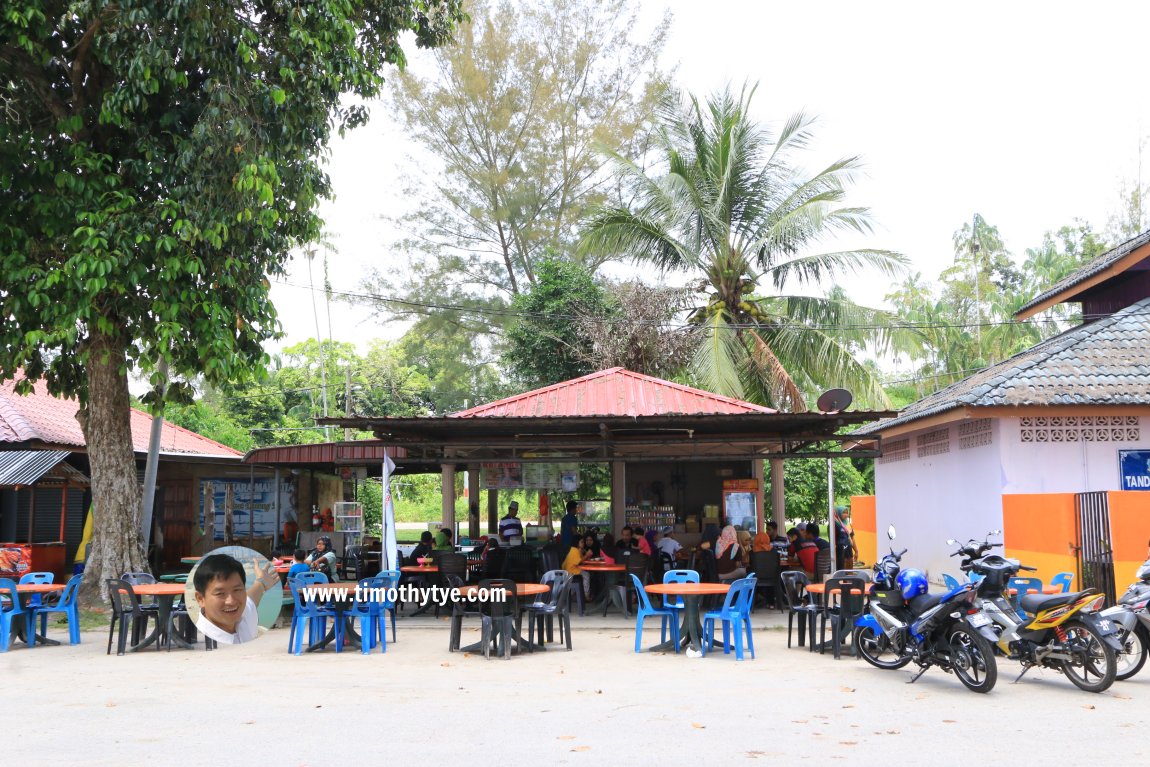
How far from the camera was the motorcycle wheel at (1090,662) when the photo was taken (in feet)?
25.3

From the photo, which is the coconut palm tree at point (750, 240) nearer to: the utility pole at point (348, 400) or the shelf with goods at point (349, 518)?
the shelf with goods at point (349, 518)

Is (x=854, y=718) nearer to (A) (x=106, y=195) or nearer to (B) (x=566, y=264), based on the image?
(A) (x=106, y=195)

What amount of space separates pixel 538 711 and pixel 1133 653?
520cm

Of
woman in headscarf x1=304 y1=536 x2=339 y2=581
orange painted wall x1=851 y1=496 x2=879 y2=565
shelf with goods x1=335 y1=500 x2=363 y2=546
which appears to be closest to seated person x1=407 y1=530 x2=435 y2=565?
woman in headscarf x1=304 y1=536 x2=339 y2=581

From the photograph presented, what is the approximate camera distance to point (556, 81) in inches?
1268

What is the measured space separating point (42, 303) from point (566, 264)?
53.7ft

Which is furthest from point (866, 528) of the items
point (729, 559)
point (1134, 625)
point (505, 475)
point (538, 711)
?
point (538, 711)

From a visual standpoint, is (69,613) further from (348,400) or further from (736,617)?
(348,400)

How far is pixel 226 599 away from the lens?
4637 mm

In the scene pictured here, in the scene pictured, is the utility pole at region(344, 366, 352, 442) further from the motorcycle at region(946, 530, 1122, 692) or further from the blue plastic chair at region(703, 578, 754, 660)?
the motorcycle at region(946, 530, 1122, 692)

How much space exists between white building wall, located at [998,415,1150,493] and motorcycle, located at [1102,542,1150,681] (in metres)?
5.68

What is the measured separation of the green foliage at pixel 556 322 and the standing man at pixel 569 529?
868 cm

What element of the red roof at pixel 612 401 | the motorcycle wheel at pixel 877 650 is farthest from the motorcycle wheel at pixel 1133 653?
the red roof at pixel 612 401

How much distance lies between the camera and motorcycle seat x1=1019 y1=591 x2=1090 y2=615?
26.0 ft
